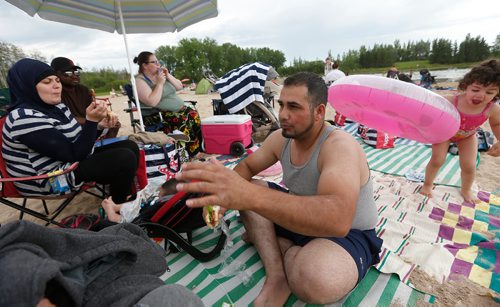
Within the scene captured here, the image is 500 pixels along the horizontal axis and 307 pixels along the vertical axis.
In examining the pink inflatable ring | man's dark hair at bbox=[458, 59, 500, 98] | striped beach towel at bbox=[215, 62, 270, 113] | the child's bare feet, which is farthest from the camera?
striped beach towel at bbox=[215, 62, 270, 113]

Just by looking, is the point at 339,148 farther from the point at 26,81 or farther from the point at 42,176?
the point at 26,81

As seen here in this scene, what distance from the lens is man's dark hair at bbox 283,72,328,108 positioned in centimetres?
164

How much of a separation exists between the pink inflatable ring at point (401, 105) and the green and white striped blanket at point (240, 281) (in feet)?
4.37

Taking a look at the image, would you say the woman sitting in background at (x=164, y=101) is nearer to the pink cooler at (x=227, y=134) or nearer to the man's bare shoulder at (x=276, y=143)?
the pink cooler at (x=227, y=134)

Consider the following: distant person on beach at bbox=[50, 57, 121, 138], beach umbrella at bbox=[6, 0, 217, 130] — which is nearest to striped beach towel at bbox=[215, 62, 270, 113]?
beach umbrella at bbox=[6, 0, 217, 130]

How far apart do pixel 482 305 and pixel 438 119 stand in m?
1.35

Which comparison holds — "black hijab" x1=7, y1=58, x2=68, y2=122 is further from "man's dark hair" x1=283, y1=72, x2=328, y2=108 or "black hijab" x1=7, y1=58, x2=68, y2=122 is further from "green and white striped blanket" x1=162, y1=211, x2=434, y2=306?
"man's dark hair" x1=283, y1=72, x2=328, y2=108

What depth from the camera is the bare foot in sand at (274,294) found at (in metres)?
1.51

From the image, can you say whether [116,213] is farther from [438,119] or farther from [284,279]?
[438,119]

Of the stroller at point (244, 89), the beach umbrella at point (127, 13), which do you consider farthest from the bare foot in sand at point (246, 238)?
the stroller at point (244, 89)

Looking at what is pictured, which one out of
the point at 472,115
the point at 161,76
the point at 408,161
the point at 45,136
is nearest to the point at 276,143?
the point at 45,136

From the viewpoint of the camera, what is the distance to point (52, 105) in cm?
214

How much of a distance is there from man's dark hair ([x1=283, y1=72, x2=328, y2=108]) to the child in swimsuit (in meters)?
1.84

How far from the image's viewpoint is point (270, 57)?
6450 cm
